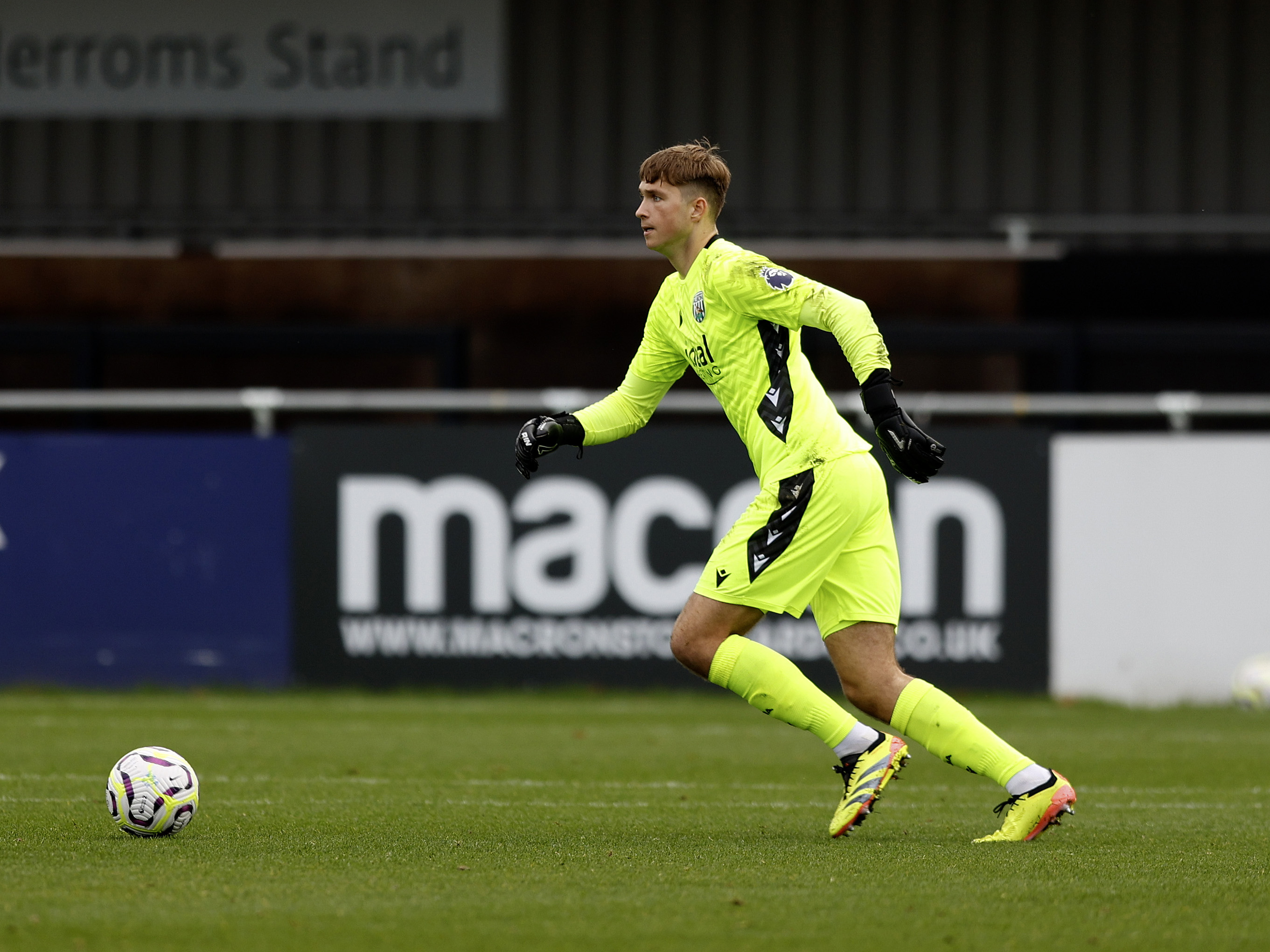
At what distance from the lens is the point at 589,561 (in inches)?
431

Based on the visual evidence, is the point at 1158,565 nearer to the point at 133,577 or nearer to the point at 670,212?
the point at 670,212

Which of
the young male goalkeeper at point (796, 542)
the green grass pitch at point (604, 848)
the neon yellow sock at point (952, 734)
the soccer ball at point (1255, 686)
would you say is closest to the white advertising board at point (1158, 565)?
the soccer ball at point (1255, 686)

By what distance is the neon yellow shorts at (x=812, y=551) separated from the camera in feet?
17.6

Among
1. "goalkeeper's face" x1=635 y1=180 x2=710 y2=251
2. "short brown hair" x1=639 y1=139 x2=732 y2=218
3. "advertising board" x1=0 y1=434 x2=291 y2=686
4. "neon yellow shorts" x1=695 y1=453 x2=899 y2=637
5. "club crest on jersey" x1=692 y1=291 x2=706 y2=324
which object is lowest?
"advertising board" x1=0 y1=434 x2=291 y2=686

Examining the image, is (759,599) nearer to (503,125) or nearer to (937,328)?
(937,328)

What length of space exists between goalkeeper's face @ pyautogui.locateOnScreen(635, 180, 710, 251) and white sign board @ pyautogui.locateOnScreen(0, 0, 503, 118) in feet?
34.6

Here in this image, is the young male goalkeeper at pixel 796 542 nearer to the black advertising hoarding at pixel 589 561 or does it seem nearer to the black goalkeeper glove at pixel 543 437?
the black goalkeeper glove at pixel 543 437

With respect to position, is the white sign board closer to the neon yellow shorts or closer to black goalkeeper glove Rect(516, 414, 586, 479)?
black goalkeeper glove Rect(516, 414, 586, 479)

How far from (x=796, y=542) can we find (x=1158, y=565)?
629 centimetres

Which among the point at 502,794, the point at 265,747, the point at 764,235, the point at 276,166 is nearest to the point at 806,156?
the point at 764,235

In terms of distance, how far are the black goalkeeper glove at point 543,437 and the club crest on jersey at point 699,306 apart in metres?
0.63

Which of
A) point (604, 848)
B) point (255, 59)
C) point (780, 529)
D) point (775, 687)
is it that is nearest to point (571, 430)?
point (780, 529)

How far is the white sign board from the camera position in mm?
15742

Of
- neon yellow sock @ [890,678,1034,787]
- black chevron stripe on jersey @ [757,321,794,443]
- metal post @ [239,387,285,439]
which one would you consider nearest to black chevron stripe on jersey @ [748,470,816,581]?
black chevron stripe on jersey @ [757,321,794,443]
